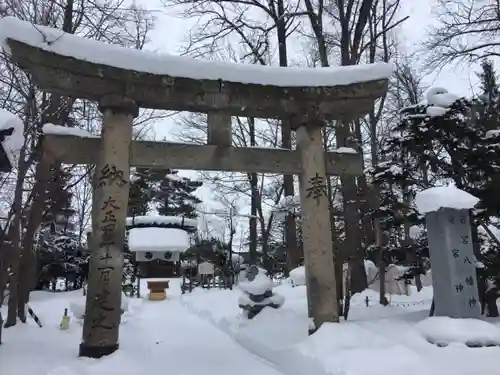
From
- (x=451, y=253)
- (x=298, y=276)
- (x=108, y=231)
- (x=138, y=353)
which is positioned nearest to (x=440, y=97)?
(x=451, y=253)

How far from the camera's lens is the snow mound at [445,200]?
8695mm

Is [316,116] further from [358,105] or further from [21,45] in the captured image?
[21,45]

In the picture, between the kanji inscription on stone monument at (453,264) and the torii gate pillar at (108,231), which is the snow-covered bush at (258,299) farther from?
the torii gate pillar at (108,231)

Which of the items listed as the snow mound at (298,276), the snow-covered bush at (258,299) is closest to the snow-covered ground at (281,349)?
the snow-covered bush at (258,299)

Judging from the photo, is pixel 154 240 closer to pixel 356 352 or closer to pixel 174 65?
pixel 174 65

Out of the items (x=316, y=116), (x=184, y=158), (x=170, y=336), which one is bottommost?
(x=170, y=336)

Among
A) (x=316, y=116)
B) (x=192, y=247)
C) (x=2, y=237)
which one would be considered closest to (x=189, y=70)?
(x=316, y=116)

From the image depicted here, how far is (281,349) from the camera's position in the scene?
7844 millimetres

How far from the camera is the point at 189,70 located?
8.35 m

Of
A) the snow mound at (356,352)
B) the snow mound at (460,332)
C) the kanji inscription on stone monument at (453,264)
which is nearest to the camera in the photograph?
the snow mound at (356,352)

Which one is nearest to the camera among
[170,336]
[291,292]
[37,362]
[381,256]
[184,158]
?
[37,362]

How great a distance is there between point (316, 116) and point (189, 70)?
2.75m

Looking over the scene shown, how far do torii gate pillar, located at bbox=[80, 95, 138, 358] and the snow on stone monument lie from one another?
5999 millimetres

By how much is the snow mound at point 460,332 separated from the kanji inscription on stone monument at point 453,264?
1.93 feet
